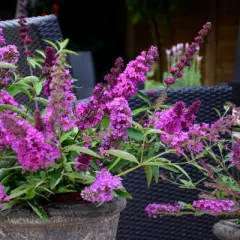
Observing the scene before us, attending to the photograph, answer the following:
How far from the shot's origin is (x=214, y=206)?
177 centimetres

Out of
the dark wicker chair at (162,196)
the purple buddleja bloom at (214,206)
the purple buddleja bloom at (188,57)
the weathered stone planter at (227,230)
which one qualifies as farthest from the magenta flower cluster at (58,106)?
the dark wicker chair at (162,196)

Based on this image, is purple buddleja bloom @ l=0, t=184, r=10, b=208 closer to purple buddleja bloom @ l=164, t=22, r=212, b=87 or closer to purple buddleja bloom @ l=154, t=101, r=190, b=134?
purple buddleja bloom @ l=154, t=101, r=190, b=134

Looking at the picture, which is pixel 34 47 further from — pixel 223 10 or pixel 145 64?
pixel 223 10

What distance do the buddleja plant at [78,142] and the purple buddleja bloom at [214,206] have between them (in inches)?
13.5

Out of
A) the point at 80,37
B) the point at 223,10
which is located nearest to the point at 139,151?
the point at 223,10

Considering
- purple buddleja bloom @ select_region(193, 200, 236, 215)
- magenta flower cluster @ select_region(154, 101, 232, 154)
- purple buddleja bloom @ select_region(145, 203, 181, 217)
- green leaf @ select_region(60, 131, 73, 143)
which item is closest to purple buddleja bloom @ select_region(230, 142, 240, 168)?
purple buddleja bloom @ select_region(193, 200, 236, 215)

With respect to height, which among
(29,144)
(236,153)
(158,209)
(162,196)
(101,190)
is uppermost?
(29,144)

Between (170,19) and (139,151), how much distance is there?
7.61 metres

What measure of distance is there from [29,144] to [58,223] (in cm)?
20

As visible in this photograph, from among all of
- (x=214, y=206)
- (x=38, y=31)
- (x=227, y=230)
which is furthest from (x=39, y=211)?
(x=38, y=31)

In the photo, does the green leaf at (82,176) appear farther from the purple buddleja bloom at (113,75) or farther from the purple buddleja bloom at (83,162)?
the purple buddleja bloom at (113,75)

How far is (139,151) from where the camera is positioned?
148 centimetres

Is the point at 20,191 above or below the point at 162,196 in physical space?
above

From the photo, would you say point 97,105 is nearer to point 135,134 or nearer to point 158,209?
point 135,134
